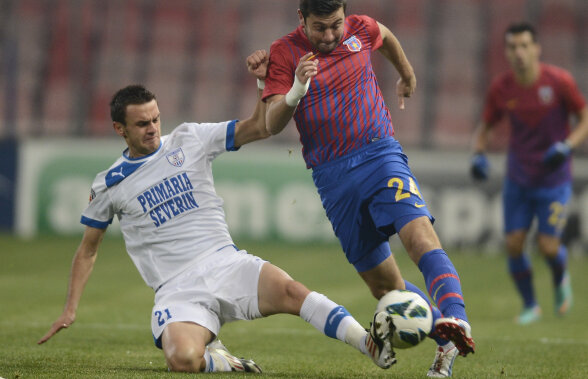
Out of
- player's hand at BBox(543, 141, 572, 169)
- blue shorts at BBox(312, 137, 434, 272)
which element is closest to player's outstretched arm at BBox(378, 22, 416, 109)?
blue shorts at BBox(312, 137, 434, 272)

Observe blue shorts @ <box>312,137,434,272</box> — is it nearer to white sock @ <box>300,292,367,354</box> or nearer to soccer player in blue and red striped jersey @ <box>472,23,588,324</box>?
white sock @ <box>300,292,367,354</box>

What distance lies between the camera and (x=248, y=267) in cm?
513

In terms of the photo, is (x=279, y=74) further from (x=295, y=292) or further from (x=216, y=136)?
(x=295, y=292)

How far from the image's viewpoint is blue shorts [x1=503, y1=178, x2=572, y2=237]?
8.21 meters

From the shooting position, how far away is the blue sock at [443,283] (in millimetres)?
4441

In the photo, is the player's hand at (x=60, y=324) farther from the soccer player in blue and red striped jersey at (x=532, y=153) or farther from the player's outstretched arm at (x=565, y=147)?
the player's outstretched arm at (x=565, y=147)

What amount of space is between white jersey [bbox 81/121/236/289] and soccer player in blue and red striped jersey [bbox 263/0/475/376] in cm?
51

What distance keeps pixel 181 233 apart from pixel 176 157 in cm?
44

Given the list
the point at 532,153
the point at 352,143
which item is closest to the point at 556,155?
the point at 532,153

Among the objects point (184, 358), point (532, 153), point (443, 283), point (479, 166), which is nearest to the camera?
point (443, 283)

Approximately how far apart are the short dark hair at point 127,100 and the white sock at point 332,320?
1.51 m

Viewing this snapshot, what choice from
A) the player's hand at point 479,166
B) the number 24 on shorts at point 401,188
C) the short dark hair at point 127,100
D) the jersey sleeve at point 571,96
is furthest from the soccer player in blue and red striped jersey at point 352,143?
the jersey sleeve at point 571,96

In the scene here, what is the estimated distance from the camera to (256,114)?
17.0ft

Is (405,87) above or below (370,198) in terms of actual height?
above
